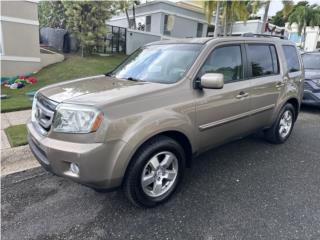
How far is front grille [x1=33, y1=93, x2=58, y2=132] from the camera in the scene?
8.00 feet

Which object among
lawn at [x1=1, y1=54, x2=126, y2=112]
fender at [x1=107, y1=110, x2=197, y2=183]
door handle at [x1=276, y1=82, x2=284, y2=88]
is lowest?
lawn at [x1=1, y1=54, x2=126, y2=112]

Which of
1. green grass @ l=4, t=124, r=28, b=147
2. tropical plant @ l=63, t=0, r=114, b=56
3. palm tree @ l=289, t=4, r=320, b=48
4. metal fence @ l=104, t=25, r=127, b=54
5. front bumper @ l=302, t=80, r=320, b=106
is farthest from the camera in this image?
palm tree @ l=289, t=4, r=320, b=48

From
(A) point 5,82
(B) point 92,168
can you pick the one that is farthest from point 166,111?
(A) point 5,82

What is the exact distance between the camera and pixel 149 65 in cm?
331

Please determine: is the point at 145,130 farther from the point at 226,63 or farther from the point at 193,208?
the point at 226,63

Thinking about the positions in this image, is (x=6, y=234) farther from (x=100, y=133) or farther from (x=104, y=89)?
(x=104, y=89)

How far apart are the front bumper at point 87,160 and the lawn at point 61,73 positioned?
15.5ft

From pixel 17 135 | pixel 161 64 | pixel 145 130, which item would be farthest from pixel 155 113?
pixel 17 135

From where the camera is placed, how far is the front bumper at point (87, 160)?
218 cm

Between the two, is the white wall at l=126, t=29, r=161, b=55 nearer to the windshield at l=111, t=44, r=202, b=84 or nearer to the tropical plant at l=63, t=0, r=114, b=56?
the tropical plant at l=63, t=0, r=114, b=56

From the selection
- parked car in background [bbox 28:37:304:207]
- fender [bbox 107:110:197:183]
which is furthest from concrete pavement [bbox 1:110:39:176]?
fender [bbox 107:110:197:183]

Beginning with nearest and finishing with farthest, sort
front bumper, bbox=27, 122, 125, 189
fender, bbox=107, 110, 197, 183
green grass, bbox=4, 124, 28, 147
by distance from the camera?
1. front bumper, bbox=27, 122, 125, 189
2. fender, bbox=107, 110, 197, 183
3. green grass, bbox=4, 124, 28, 147

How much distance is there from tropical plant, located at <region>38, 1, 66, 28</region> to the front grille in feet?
50.5

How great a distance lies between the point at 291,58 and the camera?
15.0ft
